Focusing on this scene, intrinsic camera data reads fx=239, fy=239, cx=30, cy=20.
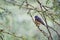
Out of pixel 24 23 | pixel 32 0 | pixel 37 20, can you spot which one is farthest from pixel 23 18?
pixel 32 0

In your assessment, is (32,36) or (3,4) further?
(32,36)

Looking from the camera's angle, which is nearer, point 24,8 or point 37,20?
point 24,8

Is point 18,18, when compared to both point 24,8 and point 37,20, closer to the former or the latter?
point 37,20

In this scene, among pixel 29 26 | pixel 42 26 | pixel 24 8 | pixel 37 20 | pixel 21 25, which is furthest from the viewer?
pixel 21 25

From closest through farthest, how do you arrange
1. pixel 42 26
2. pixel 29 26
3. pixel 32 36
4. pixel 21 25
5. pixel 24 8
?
pixel 24 8, pixel 42 26, pixel 32 36, pixel 29 26, pixel 21 25

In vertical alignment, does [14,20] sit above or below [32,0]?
below

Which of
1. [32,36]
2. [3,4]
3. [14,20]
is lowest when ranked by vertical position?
[32,36]

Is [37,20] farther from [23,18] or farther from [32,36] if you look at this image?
[23,18]

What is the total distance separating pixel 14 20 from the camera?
125 inches

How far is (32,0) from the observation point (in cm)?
208

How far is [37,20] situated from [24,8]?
0.75 metres

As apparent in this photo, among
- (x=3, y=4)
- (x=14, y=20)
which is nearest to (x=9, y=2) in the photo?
(x=3, y=4)

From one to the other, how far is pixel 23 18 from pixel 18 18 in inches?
5.4

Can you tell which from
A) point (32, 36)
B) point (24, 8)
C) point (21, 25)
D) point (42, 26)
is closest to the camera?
point (24, 8)
